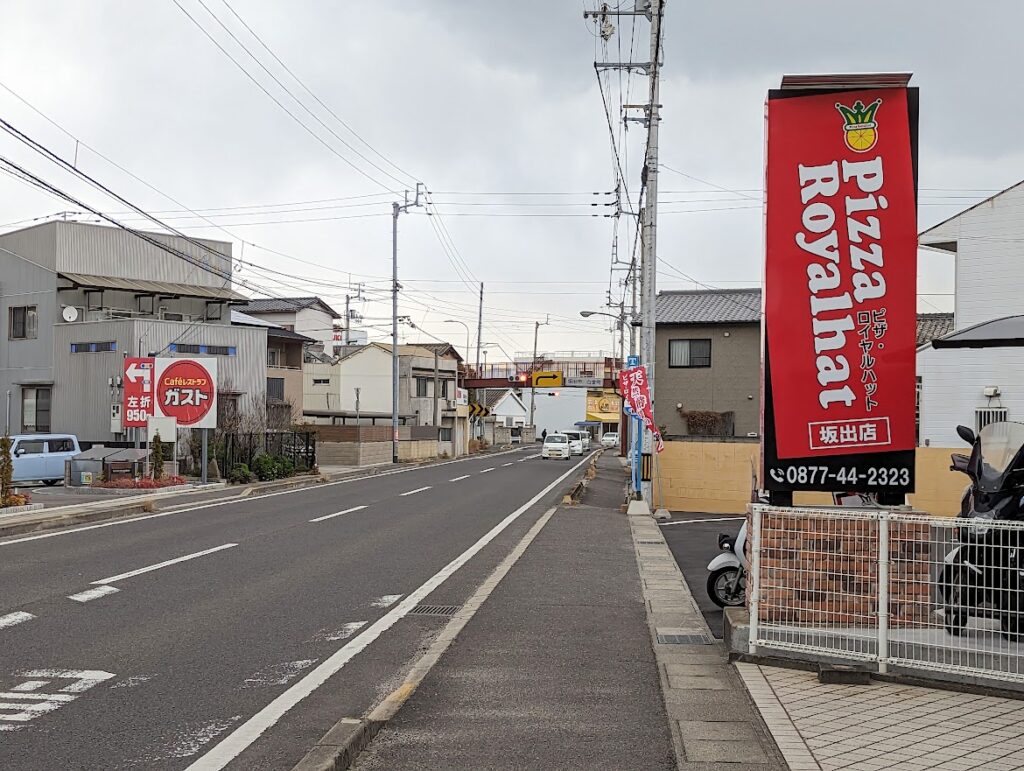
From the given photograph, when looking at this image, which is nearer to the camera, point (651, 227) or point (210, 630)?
point (210, 630)

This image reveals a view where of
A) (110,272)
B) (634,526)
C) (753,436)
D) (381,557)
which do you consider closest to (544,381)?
(753,436)

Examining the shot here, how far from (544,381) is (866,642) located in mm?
63033

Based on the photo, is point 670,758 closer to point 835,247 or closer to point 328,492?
point 835,247

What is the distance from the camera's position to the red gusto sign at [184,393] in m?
28.4

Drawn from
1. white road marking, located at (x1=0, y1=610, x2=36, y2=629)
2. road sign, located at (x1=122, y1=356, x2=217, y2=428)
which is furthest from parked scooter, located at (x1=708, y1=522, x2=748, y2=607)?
road sign, located at (x1=122, y1=356, x2=217, y2=428)

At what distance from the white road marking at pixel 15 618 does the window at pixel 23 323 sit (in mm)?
34069

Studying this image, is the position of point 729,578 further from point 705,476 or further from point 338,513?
point 705,476

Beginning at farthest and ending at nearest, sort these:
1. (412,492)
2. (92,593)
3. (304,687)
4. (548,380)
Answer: (548,380) < (412,492) < (92,593) < (304,687)

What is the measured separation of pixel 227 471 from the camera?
3150 centimetres

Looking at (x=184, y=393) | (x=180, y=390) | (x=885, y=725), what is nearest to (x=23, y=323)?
(x=180, y=390)

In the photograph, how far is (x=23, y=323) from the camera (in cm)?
4012


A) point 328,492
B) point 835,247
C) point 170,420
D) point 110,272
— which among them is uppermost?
point 110,272

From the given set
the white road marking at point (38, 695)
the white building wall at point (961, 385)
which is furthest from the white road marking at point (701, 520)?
the white road marking at point (38, 695)

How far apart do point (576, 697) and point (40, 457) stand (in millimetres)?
26095
